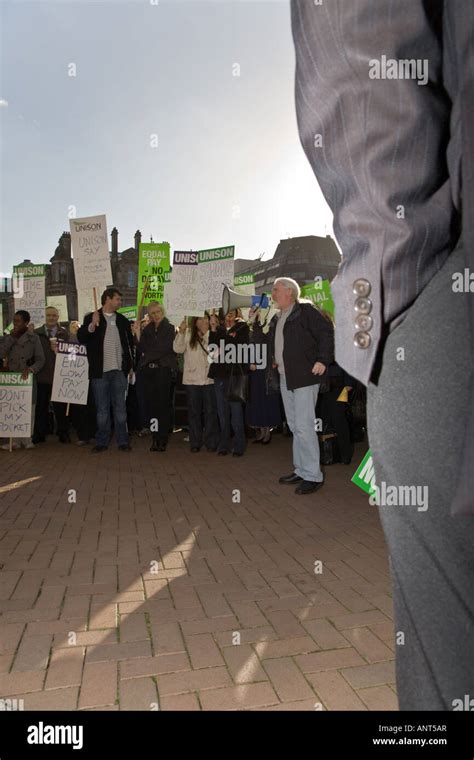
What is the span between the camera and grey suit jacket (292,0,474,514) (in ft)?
2.94

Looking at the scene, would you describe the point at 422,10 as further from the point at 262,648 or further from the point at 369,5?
the point at 262,648

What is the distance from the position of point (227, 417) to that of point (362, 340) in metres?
8.74

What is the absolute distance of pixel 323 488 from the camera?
6645 mm

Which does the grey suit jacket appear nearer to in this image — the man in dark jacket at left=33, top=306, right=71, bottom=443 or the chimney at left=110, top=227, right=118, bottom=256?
the man in dark jacket at left=33, top=306, right=71, bottom=443

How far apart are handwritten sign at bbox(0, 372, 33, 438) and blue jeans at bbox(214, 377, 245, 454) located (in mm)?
3211

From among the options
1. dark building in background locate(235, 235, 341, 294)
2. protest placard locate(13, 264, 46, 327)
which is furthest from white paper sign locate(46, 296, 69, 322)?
dark building in background locate(235, 235, 341, 294)

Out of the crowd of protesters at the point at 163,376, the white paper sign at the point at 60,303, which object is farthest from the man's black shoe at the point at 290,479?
the white paper sign at the point at 60,303

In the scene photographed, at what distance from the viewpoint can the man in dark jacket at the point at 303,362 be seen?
6227mm

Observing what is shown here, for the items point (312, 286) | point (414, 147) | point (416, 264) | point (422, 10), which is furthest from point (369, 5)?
point (312, 286)

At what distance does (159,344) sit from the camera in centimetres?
991

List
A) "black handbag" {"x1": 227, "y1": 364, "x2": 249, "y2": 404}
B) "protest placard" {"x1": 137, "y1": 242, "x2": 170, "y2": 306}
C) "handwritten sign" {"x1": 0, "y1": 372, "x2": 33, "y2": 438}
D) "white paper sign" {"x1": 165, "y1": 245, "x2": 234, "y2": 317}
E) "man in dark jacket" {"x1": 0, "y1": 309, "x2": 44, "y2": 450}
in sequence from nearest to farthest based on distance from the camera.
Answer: "black handbag" {"x1": 227, "y1": 364, "x2": 249, "y2": 404} < "handwritten sign" {"x1": 0, "y1": 372, "x2": 33, "y2": 438} < "man in dark jacket" {"x1": 0, "y1": 309, "x2": 44, "y2": 450} < "white paper sign" {"x1": 165, "y1": 245, "x2": 234, "y2": 317} < "protest placard" {"x1": 137, "y1": 242, "x2": 170, "y2": 306}

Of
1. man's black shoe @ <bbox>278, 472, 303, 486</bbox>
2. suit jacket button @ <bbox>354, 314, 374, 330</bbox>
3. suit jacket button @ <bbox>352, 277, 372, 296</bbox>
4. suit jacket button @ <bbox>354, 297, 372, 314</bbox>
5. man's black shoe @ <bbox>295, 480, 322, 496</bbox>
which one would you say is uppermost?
suit jacket button @ <bbox>352, 277, 372, 296</bbox>

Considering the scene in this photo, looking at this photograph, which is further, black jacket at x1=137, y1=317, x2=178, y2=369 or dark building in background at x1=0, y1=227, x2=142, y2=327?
dark building in background at x1=0, y1=227, x2=142, y2=327
